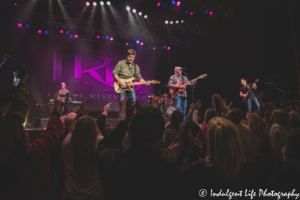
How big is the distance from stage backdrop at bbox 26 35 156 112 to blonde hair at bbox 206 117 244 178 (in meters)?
9.10

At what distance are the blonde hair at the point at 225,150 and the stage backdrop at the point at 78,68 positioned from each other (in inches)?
358

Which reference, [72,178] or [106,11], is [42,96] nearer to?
[106,11]

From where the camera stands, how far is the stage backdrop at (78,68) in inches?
376

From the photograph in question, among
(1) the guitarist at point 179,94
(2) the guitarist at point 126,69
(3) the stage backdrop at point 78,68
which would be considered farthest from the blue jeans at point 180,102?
(3) the stage backdrop at point 78,68

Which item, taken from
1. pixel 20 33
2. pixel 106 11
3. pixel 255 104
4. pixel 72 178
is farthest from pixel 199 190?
pixel 20 33

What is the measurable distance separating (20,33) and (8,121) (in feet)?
33.7

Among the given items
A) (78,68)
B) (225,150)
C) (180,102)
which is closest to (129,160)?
(225,150)

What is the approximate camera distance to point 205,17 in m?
9.67

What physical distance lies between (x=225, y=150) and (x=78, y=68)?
10015mm

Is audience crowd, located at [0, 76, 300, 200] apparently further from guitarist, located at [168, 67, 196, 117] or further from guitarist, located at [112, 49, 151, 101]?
guitarist, located at [168, 67, 196, 117]

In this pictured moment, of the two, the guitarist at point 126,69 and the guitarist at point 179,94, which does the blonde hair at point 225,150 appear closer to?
the guitarist at point 126,69

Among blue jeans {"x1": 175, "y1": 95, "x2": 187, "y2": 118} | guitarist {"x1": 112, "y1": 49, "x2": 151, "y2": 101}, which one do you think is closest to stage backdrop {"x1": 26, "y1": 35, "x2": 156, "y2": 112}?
blue jeans {"x1": 175, "y1": 95, "x2": 187, "y2": 118}

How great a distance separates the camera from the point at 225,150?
55.0 inches

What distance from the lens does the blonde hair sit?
54.3 inches
